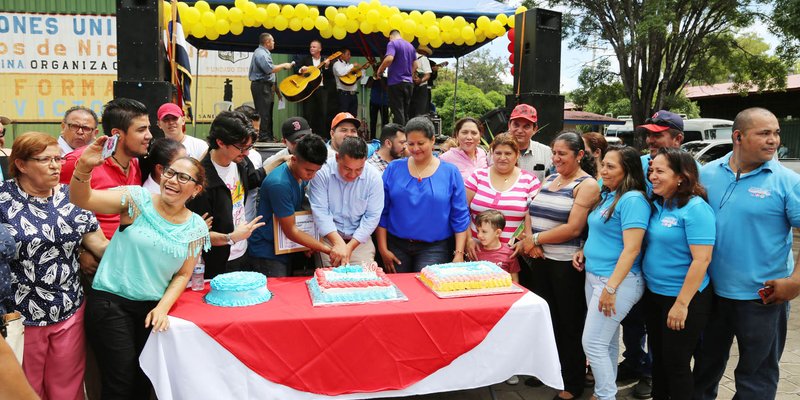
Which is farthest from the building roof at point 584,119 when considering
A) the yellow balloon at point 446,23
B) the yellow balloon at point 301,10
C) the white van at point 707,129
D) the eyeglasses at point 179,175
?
the eyeglasses at point 179,175

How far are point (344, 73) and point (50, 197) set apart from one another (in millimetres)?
6699

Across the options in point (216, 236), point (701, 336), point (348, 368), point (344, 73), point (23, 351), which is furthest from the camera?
point (344, 73)

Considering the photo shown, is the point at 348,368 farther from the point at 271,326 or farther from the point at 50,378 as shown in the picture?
the point at 50,378

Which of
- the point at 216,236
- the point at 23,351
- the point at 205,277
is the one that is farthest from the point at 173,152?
the point at 23,351

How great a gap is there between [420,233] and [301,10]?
4.93 m

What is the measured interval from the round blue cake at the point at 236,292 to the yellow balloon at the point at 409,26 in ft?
18.2

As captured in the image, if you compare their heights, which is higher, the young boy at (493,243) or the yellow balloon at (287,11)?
the yellow balloon at (287,11)

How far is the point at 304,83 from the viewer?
337 inches

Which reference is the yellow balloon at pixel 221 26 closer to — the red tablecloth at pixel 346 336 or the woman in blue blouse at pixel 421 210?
→ the woman in blue blouse at pixel 421 210

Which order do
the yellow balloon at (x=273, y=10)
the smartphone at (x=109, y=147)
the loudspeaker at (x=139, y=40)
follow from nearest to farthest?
1. the smartphone at (x=109, y=147)
2. the loudspeaker at (x=139, y=40)
3. the yellow balloon at (x=273, y=10)

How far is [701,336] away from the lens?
9.73 feet

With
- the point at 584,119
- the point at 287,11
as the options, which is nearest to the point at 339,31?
the point at 287,11

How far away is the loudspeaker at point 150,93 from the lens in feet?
16.5

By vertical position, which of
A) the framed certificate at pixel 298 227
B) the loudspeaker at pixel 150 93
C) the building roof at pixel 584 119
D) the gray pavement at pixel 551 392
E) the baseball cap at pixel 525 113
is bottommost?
the gray pavement at pixel 551 392
